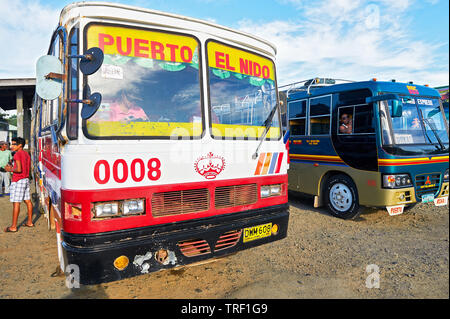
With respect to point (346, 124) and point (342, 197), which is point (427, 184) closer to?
point (342, 197)

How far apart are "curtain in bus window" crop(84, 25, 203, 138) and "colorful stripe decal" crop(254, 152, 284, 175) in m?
0.89

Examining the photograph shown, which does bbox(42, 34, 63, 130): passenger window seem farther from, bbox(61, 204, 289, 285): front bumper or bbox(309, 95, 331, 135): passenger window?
bbox(309, 95, 331, 135): passenger window

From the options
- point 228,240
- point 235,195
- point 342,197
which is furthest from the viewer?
point 342,197

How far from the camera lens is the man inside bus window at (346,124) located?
6.04 m

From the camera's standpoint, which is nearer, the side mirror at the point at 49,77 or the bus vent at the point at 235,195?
the side mirror at the point at 49,77

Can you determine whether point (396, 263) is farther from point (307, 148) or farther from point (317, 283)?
point (307, 148)

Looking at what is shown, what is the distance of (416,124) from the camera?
575cm

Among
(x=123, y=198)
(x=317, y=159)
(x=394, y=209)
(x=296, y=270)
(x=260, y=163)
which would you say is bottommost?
(x=296, y=270)

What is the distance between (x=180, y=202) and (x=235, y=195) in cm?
68

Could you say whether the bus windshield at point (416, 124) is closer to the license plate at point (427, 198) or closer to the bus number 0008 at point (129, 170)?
the license plate at point (427, 198)

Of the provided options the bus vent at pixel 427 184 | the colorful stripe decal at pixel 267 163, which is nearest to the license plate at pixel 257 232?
the colorful stripe decal at pixel 267 163

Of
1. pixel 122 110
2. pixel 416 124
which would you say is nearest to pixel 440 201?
pixel 416 124

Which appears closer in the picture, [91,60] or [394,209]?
[91,60]

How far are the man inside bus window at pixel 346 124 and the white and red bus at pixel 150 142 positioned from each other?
311 centimetres
